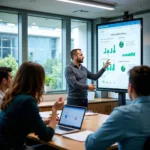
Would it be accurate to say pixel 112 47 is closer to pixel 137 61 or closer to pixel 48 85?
pixel 137 61

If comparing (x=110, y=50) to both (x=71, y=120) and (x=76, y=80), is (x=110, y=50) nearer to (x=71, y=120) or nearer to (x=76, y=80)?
(x=76, y=80)

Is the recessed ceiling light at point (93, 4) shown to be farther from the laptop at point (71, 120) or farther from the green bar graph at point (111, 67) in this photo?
the laptop at point (71, 120)

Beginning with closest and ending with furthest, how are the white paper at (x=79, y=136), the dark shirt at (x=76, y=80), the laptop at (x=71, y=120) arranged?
the white paper at (x=79, y=136) < the laptop at (x=71, y=120) < the dark shirt at (x=76, y=80)

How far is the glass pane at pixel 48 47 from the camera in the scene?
5.36 m

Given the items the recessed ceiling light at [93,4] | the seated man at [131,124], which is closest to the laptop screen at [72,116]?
the seated man at [131,124]

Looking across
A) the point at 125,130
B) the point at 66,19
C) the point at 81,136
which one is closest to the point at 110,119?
the point at 125,130

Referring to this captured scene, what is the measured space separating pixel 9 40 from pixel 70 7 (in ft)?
4.58

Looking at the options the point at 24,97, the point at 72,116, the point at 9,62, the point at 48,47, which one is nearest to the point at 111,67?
the point at 48,47

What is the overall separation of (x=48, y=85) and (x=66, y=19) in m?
1.56

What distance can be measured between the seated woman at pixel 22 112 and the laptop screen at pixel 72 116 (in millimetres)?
484

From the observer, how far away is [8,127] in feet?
6.19

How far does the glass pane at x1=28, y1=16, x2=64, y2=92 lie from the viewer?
5359 mm

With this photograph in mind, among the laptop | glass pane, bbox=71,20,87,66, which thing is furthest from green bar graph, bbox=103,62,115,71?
the laptop

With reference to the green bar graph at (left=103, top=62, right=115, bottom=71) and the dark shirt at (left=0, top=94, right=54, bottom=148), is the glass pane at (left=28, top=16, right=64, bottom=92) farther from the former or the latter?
the dark shirt at (left=0, top=94, right=54, bottom=148)
